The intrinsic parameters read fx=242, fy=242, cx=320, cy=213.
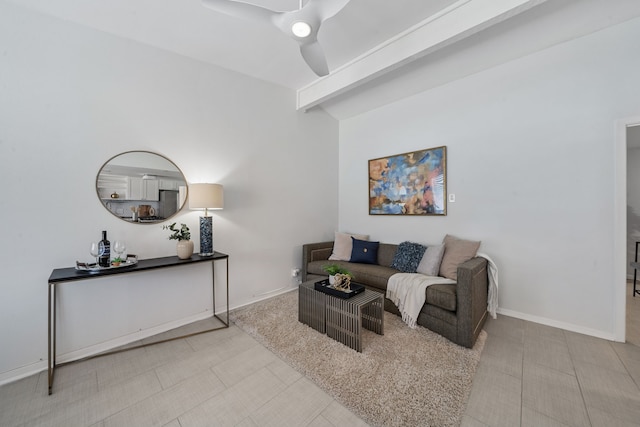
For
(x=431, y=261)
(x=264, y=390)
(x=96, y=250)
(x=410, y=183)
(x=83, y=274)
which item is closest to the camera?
(x=264, y=390)

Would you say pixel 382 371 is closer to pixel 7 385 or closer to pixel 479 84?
pixel 7 385

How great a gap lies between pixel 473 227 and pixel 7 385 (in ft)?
14.9

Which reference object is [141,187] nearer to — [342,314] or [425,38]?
[342,314]

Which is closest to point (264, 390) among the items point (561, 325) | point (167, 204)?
point (167, 204)

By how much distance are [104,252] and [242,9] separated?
2.17 meters

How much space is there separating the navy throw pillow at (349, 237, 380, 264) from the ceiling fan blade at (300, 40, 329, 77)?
2368 mm

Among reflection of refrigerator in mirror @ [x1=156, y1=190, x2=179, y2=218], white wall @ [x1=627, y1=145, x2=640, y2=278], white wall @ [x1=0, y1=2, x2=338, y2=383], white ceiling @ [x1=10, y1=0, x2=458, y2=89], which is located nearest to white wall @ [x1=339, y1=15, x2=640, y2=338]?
white ceiling @ [x1=10, y1=0, x2=458, y2=89]

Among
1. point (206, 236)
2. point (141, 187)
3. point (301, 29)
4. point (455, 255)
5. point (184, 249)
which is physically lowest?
point (455, 255)

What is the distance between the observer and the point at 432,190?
10.9 ft

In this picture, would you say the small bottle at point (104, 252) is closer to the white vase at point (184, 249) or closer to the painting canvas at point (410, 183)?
the white vase at point (184, 249)

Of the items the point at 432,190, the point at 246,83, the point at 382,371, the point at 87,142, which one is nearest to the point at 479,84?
the point at 432,190

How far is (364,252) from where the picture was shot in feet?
11.7

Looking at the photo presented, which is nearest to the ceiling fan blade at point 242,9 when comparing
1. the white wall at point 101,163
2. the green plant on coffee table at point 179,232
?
the white wall at point 101,163

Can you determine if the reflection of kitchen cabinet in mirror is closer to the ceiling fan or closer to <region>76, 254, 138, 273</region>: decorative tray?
<region>76, 254, 138, 273</region>: decorative tray
